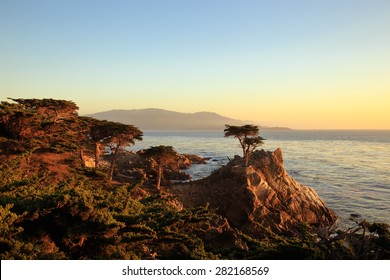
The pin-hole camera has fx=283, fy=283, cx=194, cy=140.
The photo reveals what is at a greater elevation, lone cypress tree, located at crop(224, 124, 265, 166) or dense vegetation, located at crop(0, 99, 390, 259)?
lone cypress tree, located at crop(224, 124, 265, 166)

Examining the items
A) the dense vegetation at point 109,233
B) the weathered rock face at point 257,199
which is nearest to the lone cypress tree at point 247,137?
the weathered rock face at point 257,199

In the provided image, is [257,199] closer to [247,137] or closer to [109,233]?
[247,137]

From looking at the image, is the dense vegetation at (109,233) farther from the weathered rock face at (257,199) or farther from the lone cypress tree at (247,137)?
the lone cypress tree at (247,137)

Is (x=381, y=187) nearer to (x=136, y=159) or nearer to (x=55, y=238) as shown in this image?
(x=136, y=159)

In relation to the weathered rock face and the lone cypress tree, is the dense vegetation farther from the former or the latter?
the lone cypress tree

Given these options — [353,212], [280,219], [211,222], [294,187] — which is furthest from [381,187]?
[211,222]

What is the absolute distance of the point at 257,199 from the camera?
23250 millimetres

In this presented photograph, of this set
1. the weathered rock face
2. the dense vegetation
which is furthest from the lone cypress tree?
the dense vegetation

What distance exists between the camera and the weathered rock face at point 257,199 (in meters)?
22.4

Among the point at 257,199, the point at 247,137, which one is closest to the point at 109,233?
the point at 257,199

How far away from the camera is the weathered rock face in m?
22.4

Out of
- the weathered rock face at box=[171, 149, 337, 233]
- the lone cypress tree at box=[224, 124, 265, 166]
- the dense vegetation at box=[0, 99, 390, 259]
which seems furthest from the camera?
the lone cypress tree at box=[224, 124, 265, 166]

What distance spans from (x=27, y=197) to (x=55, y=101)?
19.6m

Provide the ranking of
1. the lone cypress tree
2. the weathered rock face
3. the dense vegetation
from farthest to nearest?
the lone cypress tree, the weathered rock face, the dense vegetation
